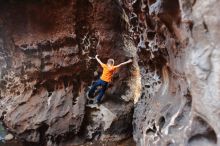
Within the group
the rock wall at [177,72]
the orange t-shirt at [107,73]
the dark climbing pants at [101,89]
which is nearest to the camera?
the rock wall at [177,72]

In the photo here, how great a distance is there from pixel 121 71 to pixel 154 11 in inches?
90.0

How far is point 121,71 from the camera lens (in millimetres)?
7176

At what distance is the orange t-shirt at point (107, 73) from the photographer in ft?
21.8

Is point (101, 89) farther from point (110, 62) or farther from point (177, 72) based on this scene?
point (177, 72)

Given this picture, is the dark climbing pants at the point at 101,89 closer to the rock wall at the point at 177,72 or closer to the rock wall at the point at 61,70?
the rock wall at the point at 61,70

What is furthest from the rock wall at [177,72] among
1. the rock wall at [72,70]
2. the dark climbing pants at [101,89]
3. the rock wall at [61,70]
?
the dark climbing pants at [101,89]

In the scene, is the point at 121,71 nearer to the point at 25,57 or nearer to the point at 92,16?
the point at 92,16

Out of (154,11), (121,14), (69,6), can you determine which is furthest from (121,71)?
(154,11)

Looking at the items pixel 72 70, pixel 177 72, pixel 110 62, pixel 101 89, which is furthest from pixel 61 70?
pixel 177 72

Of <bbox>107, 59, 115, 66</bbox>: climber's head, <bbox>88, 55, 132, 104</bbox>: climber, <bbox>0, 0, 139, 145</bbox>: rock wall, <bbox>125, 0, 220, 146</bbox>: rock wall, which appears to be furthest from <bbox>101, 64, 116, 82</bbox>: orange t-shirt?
<bbox>125, 0, 220, 146</bbox>: rock wall

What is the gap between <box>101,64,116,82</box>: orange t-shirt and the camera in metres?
6.64

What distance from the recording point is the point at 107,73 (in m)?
6.66

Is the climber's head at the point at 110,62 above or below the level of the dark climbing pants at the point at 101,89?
above

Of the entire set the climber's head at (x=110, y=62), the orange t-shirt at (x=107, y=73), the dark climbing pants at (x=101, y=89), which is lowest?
the dark climbing pants at (x=101, y=89)
